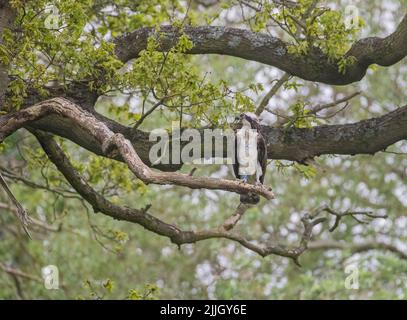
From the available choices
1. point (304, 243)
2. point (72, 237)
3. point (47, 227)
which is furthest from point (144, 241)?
point (304, 243)

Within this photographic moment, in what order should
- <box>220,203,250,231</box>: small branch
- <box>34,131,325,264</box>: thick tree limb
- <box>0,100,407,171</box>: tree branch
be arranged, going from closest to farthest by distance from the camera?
<box>0,100,407,171</box>: tree branch → <box>34,131,325,264</box>: thick tree limb → <box>220,203,250,231</box>: small branch

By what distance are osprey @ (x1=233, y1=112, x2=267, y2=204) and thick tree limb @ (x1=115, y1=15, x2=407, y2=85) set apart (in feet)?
2.45

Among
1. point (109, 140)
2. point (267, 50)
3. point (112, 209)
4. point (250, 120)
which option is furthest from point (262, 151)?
point (112, 209)

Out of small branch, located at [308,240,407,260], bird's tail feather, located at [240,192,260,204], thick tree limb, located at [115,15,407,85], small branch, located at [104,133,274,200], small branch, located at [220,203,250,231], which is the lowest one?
small branch, located at [104,133,274,200]

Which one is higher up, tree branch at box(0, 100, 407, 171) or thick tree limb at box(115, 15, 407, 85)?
thick tree limb at box(115, 15, 407, 85)

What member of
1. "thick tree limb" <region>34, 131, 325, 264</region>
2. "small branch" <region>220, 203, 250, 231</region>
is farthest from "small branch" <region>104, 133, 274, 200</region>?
"small branch" <region>220, 203, 250, 231</region>

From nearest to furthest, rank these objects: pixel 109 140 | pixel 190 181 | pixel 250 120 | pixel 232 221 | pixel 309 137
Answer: pixel 190 181
pixel 109 140
pixel 250 120
pixel 309 137
pixel 232 221

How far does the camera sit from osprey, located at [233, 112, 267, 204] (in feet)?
18.9

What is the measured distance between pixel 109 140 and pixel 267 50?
169 cm

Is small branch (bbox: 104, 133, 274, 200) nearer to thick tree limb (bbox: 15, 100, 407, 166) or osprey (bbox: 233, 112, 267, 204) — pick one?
osprey (bbox: 233, 112, 267, 204)

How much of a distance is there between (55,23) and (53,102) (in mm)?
696

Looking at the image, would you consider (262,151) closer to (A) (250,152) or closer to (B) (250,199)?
(A) (250,152)

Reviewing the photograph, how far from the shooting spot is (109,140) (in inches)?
209

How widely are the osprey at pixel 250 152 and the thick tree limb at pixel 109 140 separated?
0.76 meters
